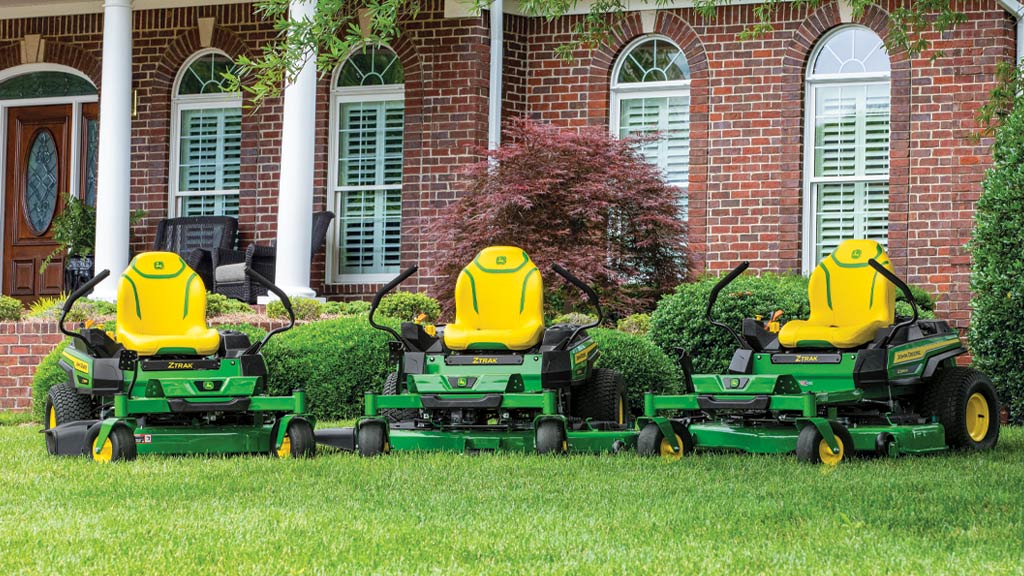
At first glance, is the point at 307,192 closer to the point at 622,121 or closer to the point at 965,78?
the point at 622,121

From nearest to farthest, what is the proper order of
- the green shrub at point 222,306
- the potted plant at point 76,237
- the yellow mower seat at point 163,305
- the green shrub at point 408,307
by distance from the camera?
1. the yellow mower seat at point 163,305
2. the green shrub at point 222,306
3. the green shrub at point 408,307
4. the potted plant at point 76,237

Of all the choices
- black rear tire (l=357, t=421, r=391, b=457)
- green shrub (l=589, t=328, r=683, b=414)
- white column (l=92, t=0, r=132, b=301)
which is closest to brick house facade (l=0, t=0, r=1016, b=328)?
white column (l=92, t=0, r=132, b=301)

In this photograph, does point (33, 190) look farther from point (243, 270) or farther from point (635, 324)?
point (635, 324)

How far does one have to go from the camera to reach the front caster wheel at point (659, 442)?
9055 mm

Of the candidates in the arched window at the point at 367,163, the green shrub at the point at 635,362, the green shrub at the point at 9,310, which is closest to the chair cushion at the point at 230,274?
the arched window at the point at 367,163

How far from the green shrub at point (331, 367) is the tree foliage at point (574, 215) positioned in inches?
112

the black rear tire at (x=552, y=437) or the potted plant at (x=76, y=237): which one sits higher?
the potted plant at (x=76, y=237)

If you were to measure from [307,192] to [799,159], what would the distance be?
524cm

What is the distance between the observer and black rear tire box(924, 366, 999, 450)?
943 centimetres

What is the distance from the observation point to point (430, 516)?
662cm

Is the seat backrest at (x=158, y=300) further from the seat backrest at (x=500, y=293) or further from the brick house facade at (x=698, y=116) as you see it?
the brick house facade at (x=698, y=116)

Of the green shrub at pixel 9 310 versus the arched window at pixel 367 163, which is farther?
the arched window at pixel 367 163

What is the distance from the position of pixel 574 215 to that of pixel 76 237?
6.32 m

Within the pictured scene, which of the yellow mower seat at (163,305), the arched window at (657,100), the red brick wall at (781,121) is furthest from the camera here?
the arched window at (657,100)
